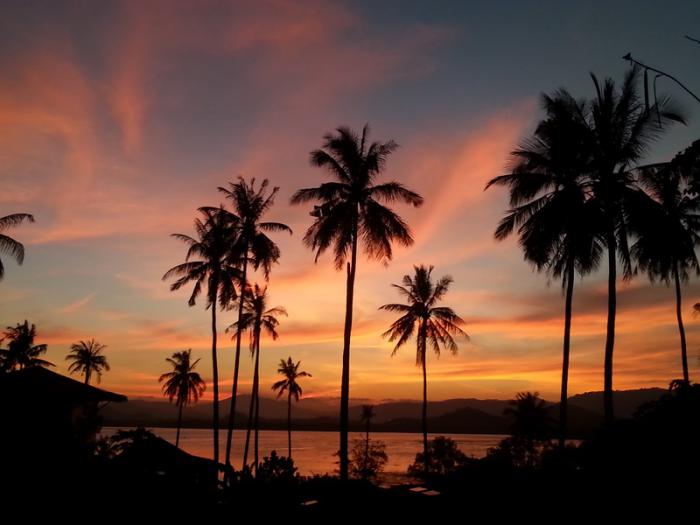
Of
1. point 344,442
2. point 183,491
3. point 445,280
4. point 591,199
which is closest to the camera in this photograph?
point 183,491

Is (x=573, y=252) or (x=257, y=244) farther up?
(x=257, y=244)

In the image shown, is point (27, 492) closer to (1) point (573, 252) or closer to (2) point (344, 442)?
(2) point (344, 442)

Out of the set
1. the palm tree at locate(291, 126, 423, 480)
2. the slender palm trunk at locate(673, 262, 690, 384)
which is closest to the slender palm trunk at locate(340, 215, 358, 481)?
the palm tree at locate(291, 126, 423, 480)

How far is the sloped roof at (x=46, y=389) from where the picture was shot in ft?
68.8

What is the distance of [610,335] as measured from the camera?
20.2m

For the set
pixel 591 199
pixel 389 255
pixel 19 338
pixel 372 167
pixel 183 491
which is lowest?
pixel 183 491

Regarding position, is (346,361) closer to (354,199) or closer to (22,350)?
(354,199)

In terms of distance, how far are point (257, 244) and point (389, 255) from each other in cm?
1059

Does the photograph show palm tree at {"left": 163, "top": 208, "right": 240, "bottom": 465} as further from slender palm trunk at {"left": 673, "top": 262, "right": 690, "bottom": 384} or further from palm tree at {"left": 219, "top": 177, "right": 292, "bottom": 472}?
slender palm trunk at {"left": 673, "top": 262, "right": 690, "bottom": 384}

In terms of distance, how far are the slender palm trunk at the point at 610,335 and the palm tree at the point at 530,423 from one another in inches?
892

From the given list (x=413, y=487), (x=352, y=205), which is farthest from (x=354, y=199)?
(x=413, y=487)

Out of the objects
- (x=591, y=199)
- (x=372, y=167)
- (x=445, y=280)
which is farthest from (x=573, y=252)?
(x=445, y=280)

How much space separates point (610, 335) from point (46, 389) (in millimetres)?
22677

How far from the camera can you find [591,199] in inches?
825
